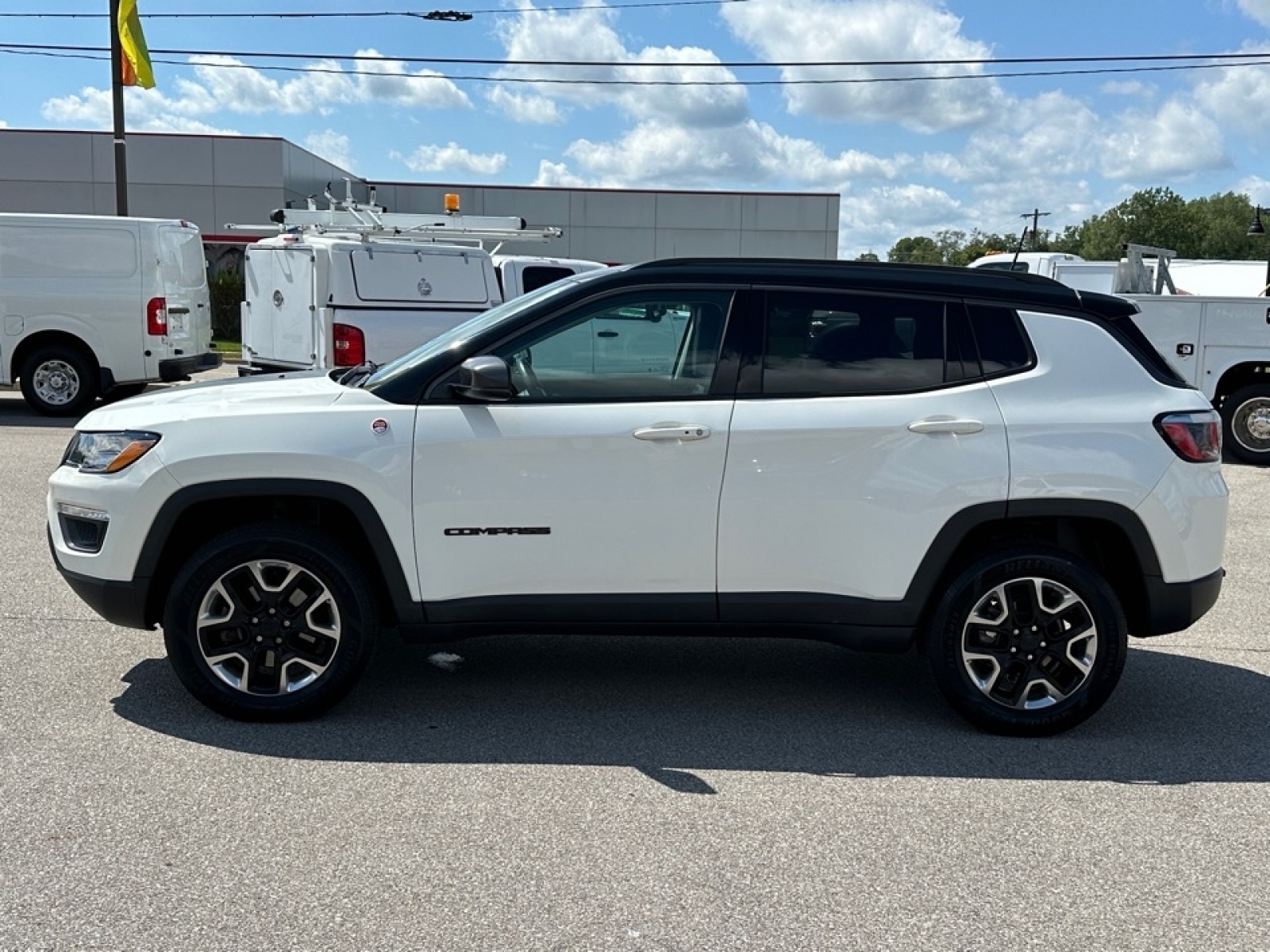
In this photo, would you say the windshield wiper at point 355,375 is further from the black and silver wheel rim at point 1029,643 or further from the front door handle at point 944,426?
the black and silver wheel rim at point 1029,643

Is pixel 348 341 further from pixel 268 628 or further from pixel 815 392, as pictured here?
pixel 815 392

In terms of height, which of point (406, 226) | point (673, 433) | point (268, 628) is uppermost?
point (406, 226)

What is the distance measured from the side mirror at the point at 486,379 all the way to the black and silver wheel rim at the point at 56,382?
11.5 meters

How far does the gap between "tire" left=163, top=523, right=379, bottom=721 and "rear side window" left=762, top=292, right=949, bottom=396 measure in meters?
1.80

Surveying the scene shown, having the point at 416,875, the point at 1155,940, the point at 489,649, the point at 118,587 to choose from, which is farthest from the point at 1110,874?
the point at 118,587

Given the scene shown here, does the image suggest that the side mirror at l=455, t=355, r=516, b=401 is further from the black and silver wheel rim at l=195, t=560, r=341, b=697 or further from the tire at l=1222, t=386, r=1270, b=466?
the tire at l=1222, t=386, r=1270, b=466

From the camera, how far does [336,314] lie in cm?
1192

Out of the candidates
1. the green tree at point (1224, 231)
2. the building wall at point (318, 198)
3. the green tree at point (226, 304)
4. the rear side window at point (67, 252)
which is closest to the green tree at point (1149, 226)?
the green tree at point (1224, 231)

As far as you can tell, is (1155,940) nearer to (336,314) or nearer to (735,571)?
(735,571)

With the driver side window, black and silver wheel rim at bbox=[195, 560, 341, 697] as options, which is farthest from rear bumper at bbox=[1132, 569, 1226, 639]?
black and silver wheel rim at bbox=[195, 560, 341, 697]

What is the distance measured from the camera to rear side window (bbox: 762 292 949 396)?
472cm

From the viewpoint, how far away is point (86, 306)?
46.2ft

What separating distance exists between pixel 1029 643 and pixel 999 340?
1.17 meters

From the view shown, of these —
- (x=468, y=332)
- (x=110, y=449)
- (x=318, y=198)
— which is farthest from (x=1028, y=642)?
(x=318, y=198)
